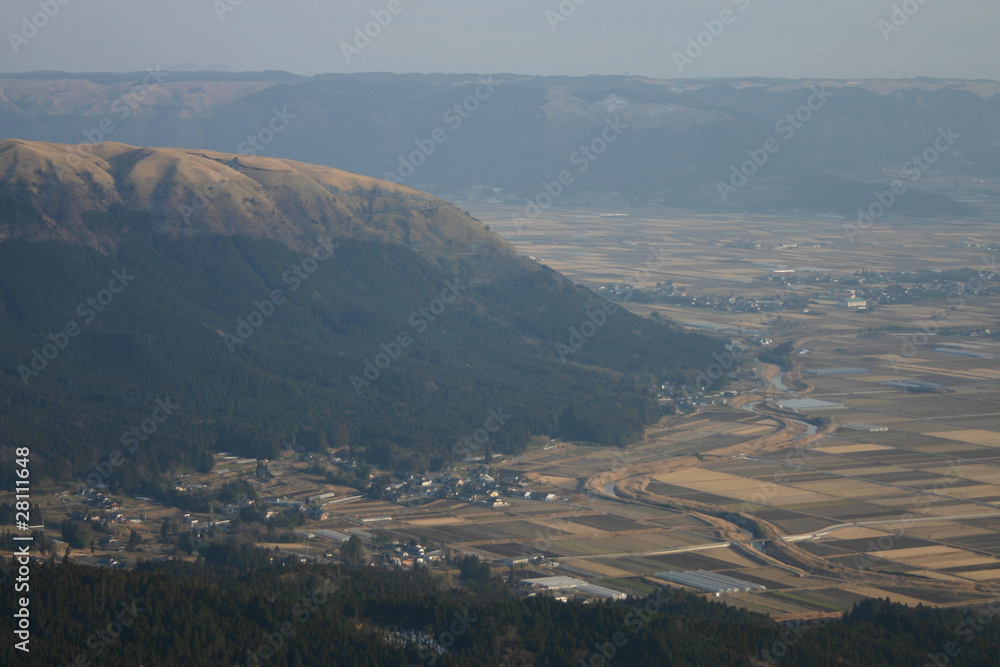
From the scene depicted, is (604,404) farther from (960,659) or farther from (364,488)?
(960,659)

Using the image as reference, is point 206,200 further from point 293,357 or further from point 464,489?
point 464,489

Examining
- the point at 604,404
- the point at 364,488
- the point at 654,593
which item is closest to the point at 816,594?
the point at 654,593

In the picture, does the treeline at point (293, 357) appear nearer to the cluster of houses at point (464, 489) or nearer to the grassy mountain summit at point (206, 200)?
the grassy mountain summit at point (206, 200)

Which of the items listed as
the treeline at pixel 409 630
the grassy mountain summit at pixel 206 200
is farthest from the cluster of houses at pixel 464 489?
the grassy mountain summit at pixel 206 200

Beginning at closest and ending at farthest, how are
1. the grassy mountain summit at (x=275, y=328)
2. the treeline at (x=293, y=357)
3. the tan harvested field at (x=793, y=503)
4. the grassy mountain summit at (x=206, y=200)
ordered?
the tan harvested field at (x=793, y=503) → the treeline at (x=293, y=357) → the grassy mountain summit at (x=275, y=328) → the grassy mountain summit at (x=206, y=200)

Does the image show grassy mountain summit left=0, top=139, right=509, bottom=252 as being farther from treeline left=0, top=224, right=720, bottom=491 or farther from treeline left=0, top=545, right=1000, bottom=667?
treeline left=0, top=545, right=1000, bottom=667

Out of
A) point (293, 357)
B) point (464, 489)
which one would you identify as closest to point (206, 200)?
point (293, 357)
